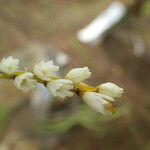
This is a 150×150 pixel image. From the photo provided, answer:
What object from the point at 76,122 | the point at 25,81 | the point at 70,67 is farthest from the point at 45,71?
the point at 70,67

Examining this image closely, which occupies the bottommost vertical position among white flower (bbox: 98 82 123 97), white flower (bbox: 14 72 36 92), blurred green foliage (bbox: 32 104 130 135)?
white flower (bbox: 98 82 123 97)

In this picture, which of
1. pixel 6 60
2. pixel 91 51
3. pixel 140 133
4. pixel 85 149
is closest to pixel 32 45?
pixel 91 51

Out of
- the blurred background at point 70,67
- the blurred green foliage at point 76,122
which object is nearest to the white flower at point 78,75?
the blurred background at point 70,67

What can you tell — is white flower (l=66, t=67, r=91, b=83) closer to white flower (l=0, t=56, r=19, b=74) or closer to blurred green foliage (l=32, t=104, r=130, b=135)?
white flower (l=0, t=56, r=19, b=74)

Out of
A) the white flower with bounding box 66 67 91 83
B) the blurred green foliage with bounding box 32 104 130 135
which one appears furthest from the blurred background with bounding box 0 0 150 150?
the white flower with bounding box 66 67 91 83

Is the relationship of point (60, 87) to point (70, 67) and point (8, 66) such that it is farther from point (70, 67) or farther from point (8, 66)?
point (70, 67)

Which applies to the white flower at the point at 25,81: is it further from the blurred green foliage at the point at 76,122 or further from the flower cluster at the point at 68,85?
the blurred green foliage at the point at 76,122

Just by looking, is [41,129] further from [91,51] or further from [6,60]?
[6,60]

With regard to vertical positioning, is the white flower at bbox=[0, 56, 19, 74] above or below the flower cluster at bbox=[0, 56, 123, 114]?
above
